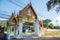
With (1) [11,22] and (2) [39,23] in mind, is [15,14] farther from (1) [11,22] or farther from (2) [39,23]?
(2) [39,23]

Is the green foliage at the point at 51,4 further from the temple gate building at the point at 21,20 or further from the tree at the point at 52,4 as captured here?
the temple gate building at the point at 21,20

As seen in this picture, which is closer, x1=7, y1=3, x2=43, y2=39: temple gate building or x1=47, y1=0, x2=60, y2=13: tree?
x1=47, y1=0, x2=60, y2=13: tree

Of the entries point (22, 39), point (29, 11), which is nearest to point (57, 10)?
point (29, 11)

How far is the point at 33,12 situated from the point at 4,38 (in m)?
3.52

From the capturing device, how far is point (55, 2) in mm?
8953

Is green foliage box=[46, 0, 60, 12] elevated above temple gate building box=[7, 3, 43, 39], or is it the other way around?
green foliage box=[46, 0, 60, 12]

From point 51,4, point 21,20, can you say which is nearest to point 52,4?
point 51,4

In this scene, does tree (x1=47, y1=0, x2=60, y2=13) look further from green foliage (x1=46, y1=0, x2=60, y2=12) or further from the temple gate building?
the temple gate building

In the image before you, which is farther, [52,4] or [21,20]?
[21,20]

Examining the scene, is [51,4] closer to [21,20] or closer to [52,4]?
[52,4]

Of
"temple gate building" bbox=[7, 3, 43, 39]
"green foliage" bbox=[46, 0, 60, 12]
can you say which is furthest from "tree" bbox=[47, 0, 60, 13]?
"temple gate building" bbox=[7, 3, 43, 39]

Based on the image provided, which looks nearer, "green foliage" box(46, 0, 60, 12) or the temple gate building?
"green foliage" box(46, 0, 60, 12)

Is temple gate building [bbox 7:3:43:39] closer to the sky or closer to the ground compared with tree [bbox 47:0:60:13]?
closer to the ground

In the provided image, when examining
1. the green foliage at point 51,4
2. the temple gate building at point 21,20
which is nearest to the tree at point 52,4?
the green foliage at point 51,4
